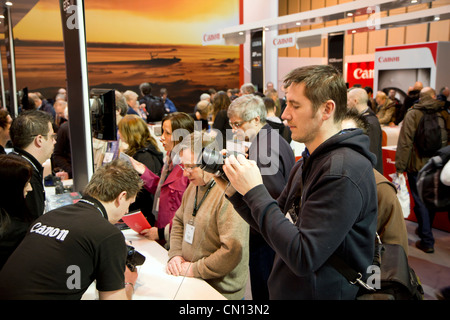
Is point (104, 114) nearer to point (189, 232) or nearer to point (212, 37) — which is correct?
point (189, 232)

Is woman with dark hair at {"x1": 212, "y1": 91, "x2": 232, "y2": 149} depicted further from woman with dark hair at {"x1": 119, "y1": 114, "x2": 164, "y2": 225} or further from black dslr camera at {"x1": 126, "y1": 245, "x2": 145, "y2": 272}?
black dslr camera at {"x1": 126, "y1": 245, "x2": 145, "y2": 272}

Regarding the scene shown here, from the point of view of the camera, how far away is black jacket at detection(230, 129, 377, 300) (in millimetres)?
1037

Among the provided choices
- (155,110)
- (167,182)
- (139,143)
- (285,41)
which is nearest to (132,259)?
(167,182)

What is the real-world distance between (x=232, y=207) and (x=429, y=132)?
10.1 feet

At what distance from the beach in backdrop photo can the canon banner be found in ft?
17.7

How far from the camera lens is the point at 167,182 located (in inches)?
104

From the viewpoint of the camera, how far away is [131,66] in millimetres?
14984

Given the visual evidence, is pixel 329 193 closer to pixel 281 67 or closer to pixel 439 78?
pixel 439 78

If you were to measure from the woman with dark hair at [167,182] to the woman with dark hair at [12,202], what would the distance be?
88 cm

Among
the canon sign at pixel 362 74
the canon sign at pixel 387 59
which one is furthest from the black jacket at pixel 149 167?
the canon sign at pixel 362 74

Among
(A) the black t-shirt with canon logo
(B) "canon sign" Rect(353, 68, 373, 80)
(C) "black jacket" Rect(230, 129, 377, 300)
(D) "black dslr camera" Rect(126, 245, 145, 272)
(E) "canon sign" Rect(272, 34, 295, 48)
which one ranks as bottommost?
(D) "black dslr camera" Rect(126, 245, 145, 272)

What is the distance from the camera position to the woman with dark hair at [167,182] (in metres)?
2.63

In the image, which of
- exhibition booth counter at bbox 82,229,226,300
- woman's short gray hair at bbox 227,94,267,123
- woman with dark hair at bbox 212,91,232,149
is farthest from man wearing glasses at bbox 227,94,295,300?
woman with dark hair at bbox 212,91,232,149
